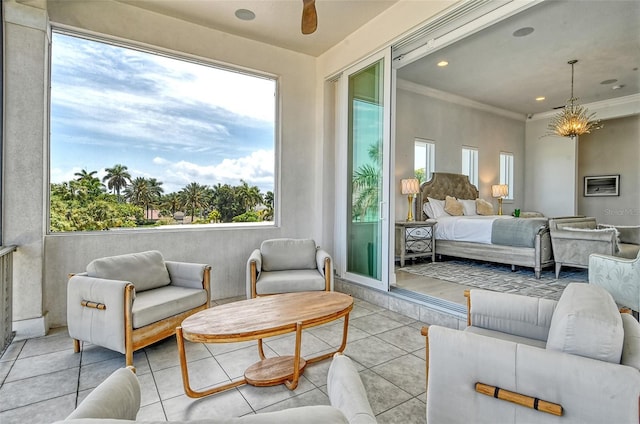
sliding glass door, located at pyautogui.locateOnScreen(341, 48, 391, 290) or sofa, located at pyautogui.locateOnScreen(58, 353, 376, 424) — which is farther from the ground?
sliding glass door, located at pyautogui.locateOnScreen(341, 48, 391, 290)

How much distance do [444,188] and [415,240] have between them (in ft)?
5.52

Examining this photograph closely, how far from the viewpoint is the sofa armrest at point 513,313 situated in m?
1.84

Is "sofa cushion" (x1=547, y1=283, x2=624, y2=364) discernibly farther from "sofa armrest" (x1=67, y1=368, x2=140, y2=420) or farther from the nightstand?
the nightstand

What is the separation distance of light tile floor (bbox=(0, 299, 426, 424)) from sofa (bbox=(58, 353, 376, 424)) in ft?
3.33

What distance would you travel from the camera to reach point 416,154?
21.7ft

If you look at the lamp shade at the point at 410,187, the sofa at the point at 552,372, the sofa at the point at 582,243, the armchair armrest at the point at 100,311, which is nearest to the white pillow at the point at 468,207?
the lamp shade at the point at 410,187

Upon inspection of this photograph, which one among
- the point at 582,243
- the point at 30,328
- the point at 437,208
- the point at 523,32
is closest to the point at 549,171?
the point at 437,208

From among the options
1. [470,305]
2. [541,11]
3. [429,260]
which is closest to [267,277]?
[470,305]

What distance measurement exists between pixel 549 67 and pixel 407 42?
337 cm

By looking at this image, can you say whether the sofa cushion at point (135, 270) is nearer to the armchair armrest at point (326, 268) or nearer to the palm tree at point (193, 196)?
the palm tree at point (193, 196)

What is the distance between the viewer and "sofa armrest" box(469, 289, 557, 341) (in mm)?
1842

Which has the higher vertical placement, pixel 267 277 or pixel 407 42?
pixel 407 42

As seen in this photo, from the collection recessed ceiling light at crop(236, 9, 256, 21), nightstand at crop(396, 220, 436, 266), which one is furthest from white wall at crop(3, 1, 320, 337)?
nightstand at crop(396, 220, 436, 266)

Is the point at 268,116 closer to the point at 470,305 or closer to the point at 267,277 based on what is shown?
the point at 267,277
